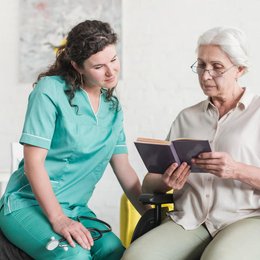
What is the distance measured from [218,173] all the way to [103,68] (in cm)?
54

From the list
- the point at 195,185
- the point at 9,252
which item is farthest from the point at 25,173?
the point at 195,185

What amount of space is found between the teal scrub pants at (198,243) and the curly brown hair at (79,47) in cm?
56

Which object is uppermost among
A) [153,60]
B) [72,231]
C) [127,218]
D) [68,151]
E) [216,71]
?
[216,71]

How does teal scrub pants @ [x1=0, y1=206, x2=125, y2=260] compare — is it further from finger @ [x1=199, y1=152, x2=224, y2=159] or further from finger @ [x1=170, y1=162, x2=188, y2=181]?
finger @ [x1=199, y1=152, x2=224, y2=159]

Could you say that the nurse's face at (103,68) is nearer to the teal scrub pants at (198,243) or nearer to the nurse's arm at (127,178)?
the nurse's arm at (127,178)

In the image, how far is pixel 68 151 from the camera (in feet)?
6.65

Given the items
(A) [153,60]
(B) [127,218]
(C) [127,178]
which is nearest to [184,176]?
(C) [127,178]

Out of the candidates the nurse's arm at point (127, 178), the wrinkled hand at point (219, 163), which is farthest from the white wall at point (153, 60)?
the wrinkled hand at point (219, 163)

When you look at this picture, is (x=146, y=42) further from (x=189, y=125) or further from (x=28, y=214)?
(x=28, y=214)

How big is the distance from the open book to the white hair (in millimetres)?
373

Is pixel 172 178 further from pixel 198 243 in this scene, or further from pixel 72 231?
pixel 72 231

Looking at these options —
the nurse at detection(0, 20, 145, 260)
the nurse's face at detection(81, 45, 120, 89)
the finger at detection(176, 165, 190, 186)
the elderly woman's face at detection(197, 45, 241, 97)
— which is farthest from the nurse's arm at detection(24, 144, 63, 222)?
the elderly woman's face at detection(197, 45, 241, 97)

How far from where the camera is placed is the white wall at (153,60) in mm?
3668

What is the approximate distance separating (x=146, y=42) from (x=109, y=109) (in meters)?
1.66
